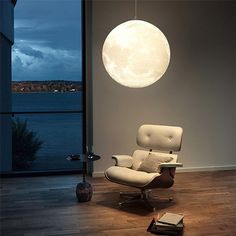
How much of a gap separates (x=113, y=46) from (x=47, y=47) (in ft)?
10.0

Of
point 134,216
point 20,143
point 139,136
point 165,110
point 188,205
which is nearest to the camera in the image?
point 134,216

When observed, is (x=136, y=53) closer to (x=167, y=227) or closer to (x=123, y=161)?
(x=123, y=161)

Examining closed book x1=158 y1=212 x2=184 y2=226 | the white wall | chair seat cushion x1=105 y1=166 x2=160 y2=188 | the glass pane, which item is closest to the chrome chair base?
chair seat cushion x1=105 y1=166 x2=160 y2=188

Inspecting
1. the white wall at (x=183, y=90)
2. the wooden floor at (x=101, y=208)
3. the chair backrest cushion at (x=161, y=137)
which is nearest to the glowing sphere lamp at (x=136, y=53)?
the chair backrest cushion at (x=161, y=137)

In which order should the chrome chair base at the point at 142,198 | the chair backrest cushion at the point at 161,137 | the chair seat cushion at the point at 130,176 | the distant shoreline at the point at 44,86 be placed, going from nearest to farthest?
the chair seat cushion at the point at 130,176 < the chrome chair base at the point at 142,198 < the chair backrest cushion at the point at 161,137 < the distant shoreline at the point at 44,86

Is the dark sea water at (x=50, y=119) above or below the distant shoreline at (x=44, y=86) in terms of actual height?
below

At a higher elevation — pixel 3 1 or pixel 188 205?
pixel 3 1

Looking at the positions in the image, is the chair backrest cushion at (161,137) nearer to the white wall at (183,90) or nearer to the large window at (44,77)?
the white wall at (183,90)

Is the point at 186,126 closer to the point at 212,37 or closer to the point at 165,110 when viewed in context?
A: the point at 165,110

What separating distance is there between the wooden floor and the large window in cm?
92

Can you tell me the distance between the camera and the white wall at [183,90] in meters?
5.88

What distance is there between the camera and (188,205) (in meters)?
4.66

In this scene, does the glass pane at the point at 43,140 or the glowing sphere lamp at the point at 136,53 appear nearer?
the glowing sphere lamp at the point at 136,53

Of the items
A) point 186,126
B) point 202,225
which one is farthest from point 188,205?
point 186,126
